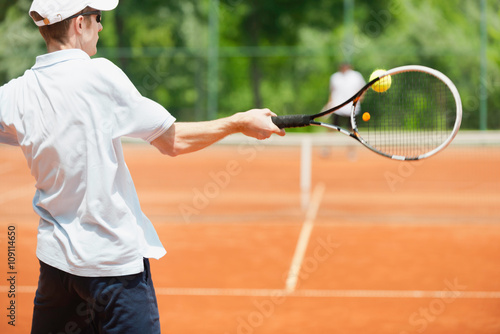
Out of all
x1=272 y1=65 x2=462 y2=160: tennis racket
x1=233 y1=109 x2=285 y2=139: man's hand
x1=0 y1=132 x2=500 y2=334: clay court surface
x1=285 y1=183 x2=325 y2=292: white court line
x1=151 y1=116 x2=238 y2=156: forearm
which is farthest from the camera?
x1=285 y1=183 x2=325 y2=292: white court line

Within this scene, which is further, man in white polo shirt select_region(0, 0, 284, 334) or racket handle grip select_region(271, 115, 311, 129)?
racket handle grip select_region(271, 115, 311, 129)

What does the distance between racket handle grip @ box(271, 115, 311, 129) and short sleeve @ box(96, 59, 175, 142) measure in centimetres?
51

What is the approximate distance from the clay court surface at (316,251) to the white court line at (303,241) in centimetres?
1

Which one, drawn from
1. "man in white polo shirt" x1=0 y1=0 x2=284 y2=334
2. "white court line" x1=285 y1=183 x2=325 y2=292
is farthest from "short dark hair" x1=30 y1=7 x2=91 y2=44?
"white court line" x1=285 y1=183 x2=325 y2=292

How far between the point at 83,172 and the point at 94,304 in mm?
401

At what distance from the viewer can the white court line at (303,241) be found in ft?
17.9

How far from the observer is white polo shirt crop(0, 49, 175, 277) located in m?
1.97

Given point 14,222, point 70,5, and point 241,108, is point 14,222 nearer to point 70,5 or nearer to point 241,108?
point 70,5

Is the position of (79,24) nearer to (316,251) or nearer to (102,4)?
(102,4)

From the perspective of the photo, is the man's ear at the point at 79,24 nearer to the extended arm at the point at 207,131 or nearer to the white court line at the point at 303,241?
the extended arm at the point at 207,131

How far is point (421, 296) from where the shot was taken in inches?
197

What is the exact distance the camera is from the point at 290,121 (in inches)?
97.3

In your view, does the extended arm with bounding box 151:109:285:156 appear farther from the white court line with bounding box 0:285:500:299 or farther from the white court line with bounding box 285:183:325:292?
the white court line with bounding box 285:183:325:292

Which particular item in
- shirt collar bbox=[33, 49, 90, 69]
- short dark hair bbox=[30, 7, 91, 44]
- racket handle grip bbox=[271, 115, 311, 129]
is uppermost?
short dark hair bbox=[30, 7, 91, 44]
